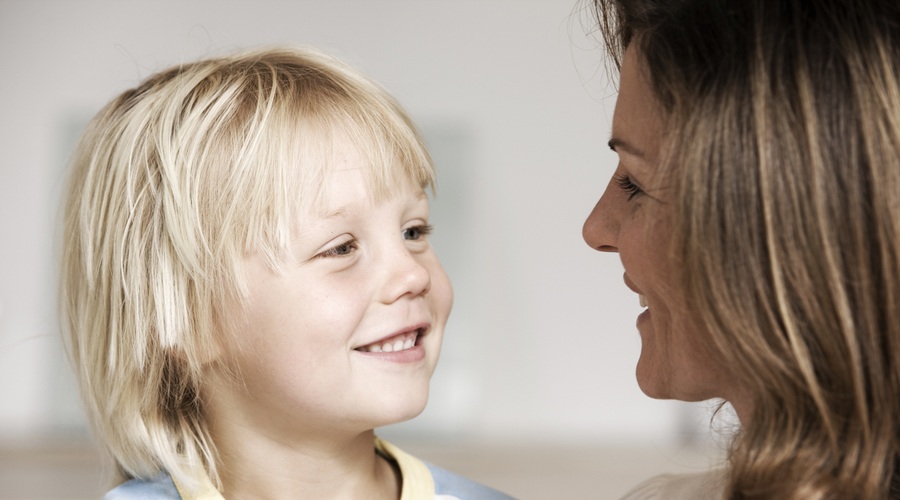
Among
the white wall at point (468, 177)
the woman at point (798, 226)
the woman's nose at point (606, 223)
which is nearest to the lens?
the woman at point (798, 226)

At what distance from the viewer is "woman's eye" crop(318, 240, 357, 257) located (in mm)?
1298

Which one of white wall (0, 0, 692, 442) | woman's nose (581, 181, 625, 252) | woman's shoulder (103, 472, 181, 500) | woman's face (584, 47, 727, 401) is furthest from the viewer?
white wall (0, 0, 692, 442)

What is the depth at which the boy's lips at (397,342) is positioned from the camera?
133 centimetres

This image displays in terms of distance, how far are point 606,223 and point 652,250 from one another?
0.49ft

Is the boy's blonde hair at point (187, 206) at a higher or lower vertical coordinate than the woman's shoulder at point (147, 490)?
higher

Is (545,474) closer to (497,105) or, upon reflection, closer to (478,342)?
(478,342)

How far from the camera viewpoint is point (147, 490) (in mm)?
1377

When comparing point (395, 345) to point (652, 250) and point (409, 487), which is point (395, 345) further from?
point (652, 250)

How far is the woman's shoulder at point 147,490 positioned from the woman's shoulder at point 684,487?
66 cm

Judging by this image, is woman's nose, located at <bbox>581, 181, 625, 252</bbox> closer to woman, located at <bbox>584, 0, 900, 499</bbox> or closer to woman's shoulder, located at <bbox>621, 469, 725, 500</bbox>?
woman, located at <bbox>584, 0, 900, 499</bbox>

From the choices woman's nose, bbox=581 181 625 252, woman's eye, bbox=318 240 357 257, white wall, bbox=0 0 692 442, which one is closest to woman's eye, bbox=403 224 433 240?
woman's eye, bbox=318 240 357 257

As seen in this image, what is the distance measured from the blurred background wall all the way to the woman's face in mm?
3206

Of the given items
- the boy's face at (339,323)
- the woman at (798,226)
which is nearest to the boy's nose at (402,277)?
the boy's face at (339,323)

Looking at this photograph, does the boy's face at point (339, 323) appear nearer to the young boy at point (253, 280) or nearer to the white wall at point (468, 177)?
the young boy at point (253, 280)
